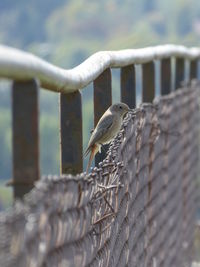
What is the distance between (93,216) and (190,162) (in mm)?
5815

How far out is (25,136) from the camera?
9.98 feet

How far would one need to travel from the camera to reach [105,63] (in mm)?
5148

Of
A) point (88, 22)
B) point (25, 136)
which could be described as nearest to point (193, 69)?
point (25, 136)

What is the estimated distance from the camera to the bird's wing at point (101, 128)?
5196 mm

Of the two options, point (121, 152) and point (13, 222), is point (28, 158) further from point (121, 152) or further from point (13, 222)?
point (121, 152)

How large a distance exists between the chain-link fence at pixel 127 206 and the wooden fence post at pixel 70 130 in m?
0.11

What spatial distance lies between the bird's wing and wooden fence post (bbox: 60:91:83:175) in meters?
0.76

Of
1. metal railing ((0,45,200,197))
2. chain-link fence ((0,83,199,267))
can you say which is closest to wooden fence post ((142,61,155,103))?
metal railing ((0,45,200,197))

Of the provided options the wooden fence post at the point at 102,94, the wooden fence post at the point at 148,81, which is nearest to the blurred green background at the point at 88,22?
the wooden fence post at the point at 148,81

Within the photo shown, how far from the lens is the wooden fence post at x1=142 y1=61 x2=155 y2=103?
24.3ft

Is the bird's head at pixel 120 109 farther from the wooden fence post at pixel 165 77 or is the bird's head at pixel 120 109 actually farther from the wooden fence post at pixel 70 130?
the wooden fence post at pixel 165 77

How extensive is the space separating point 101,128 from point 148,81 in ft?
7.21

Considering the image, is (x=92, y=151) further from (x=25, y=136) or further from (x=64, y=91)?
(x=25, y=136)

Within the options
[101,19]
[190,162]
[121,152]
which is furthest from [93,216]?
[101,19]
